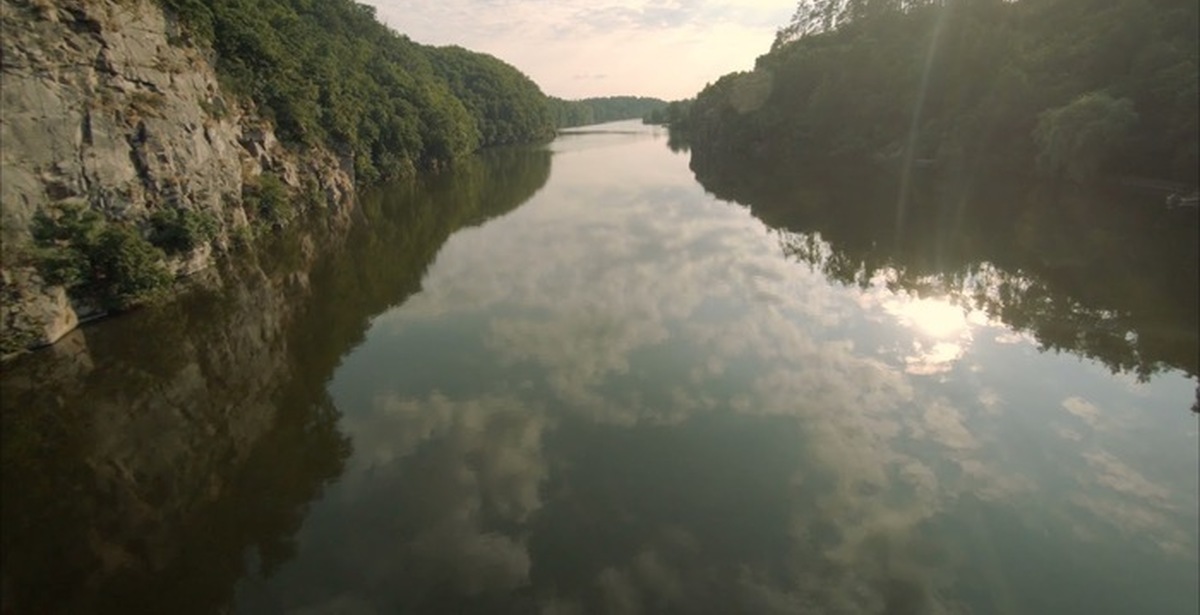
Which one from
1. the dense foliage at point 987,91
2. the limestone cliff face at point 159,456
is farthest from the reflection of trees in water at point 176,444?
the dense foliage at point 987,91

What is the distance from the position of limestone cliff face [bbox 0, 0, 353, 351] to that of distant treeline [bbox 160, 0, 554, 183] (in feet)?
23.3

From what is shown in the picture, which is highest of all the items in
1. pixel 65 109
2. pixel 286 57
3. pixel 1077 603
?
pixel 286 57

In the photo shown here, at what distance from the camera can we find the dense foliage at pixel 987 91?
1811 inches

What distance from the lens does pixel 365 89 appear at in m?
78.9

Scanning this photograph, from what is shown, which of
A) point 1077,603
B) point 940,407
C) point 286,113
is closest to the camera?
point 1077,603

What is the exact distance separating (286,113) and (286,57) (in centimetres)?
770

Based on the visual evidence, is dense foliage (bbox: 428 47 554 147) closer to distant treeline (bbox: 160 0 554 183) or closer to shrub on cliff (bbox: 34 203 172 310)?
distant treeline (bbox: 160 0 554 183)

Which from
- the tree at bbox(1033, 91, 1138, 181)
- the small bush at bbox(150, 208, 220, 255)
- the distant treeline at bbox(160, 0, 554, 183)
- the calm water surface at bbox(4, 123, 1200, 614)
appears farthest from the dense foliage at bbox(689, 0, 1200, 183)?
the small bush at bbox(150, 208, 220, 255)

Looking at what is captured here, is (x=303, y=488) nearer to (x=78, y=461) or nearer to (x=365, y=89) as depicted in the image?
(x=78, y=461)

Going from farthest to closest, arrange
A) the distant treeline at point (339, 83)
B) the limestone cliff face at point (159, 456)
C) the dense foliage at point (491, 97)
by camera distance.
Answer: the dense foliage at point (491, 97)
the distant treeline at point (339, 83)
the limestone cliff face at point (159, 456)

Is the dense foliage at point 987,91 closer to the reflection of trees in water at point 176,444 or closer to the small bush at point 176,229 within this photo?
the reflection of trees in water at point 176,444

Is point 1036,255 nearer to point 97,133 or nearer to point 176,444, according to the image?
point 176,444

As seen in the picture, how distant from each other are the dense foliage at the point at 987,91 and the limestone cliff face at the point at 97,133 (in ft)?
190

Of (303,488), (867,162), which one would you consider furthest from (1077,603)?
(867,162)
